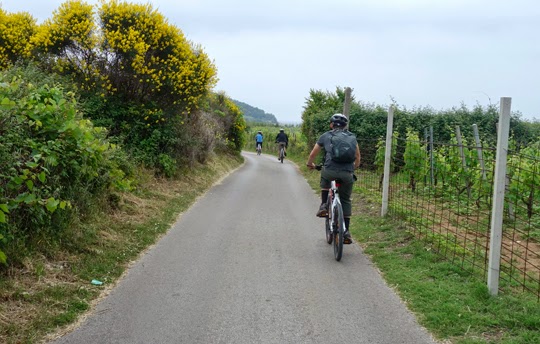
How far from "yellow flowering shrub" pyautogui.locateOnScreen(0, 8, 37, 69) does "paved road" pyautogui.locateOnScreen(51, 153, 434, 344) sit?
8097mm

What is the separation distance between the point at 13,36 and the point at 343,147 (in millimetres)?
10530

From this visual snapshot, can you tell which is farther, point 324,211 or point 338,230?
point 324,211

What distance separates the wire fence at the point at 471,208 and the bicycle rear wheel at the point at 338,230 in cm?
139

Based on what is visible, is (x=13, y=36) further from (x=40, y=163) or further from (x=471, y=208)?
(x=471, y=208)

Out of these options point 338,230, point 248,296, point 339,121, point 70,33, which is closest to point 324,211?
point 338,230

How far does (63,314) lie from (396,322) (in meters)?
3.07

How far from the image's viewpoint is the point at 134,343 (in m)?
3.98

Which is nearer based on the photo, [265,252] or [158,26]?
[265,252]

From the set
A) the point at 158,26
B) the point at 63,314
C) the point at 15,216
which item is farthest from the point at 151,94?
the point at 63,314

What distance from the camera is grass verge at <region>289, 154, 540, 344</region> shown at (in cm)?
420

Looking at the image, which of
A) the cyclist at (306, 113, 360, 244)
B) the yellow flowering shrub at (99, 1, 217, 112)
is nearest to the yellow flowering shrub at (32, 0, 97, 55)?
the yellow flowering shrub at (99, 1, 217, 112)

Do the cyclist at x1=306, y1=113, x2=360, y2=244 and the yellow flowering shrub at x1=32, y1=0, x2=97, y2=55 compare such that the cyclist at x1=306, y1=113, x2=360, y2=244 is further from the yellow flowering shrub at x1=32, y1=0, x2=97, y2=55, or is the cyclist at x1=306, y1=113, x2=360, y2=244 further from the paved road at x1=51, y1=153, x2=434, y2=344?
the yellow flowering shrub at x1=32, y1=0, x2=97, y2=55

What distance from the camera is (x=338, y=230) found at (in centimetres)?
658

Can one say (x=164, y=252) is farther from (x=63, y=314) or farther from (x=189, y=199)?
(x=189, y=199)
